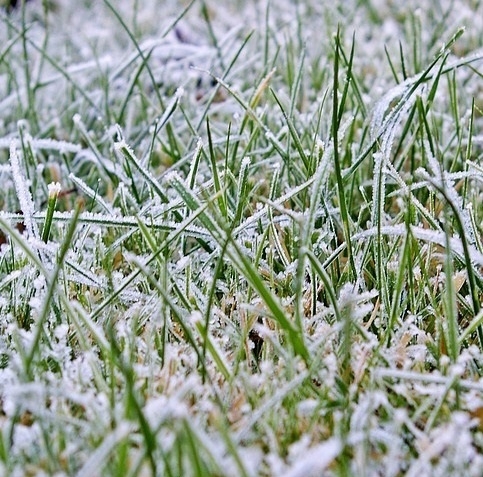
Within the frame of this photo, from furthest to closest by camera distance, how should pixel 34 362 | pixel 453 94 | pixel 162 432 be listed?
pixel 453 94 → pixel 34 362 → pixel 162 432

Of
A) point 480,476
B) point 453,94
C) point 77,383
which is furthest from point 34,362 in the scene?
point 453,94

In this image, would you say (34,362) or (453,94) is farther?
(453,94)

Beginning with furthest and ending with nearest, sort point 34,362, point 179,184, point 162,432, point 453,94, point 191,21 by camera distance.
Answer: point 191,21
point 453,94
point 179,184
point 34,362
point 162,432

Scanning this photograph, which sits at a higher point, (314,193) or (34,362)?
(314,193)

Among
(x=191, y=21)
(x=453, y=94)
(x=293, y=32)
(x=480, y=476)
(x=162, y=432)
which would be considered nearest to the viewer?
(x=480, y=476)

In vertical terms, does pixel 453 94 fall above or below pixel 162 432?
above

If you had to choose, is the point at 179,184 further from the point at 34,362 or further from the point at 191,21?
the point at 191,21

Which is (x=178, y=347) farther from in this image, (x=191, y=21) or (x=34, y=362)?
(x=191, y=21)

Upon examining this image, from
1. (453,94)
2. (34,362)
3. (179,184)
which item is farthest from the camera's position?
(453,94)

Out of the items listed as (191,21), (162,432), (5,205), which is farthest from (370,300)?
(191,21)
